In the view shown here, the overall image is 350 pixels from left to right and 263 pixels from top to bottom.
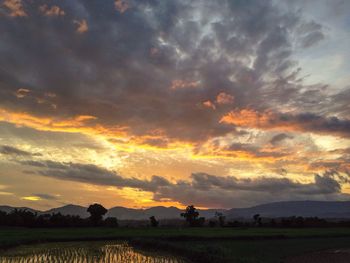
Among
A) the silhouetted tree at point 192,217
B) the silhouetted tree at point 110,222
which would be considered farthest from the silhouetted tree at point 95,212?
the silhouetted tree at point 192,217

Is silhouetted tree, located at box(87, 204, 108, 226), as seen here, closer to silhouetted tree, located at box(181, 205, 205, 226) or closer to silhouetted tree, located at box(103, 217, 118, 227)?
silhouetted tree, located at box(103, 217, 118, 227)

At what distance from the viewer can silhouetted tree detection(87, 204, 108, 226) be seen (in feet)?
279

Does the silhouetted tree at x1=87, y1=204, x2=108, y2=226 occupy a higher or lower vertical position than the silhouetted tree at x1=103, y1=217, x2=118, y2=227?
higher

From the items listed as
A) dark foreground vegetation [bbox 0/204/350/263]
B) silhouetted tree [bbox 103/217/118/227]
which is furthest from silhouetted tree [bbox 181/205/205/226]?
silhouetted tree [bbox 103/217/118/227]

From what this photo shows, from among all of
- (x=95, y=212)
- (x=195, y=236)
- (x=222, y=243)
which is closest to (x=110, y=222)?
(x=95, y=212)

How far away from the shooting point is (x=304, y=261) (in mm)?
32156

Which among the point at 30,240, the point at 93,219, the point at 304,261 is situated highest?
the point at 93,219

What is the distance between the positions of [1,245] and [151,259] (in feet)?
60.1

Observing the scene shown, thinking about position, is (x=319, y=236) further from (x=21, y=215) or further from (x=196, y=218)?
(x=21, y=215)

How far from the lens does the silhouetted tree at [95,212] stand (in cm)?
8494

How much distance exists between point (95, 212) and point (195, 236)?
36134 millimetres

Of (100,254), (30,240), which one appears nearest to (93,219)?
(30,240)

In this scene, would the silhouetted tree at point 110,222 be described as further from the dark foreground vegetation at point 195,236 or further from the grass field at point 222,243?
the grass field at point 222,243

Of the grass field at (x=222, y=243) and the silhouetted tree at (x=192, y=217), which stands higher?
the silhouetted tree at (x=192, y=217)
